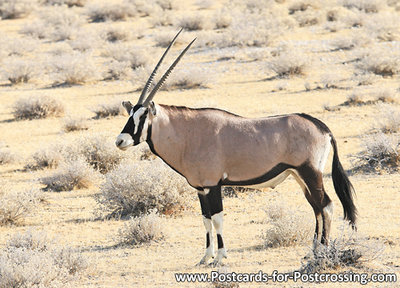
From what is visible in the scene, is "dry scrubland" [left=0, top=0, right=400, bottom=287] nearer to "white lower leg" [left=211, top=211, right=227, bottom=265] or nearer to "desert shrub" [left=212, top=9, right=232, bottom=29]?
"desert shrub" [left=212, top=9, right=232, bottom=29]

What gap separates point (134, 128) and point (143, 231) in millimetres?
1976

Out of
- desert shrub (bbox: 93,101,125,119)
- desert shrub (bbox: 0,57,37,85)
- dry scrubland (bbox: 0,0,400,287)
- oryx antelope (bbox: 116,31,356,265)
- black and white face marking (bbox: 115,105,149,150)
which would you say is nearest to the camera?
black and white face marking (bbox: 115,105,149,150)

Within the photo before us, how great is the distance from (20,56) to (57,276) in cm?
2122

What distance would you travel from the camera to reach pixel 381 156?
1186 centimetres

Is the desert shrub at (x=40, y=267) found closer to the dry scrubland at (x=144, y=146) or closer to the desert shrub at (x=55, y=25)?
the dry scrubland at (x=144, y=146)

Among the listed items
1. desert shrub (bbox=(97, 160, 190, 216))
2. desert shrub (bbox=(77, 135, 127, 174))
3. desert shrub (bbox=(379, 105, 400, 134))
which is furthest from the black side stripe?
desert shrub (bbox=(379, 105, 400, 134))

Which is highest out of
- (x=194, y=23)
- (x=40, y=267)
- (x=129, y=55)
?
(x=40, y=267)

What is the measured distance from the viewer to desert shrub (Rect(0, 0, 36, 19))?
3634 cm

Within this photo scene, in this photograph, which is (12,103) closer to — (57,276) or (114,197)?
(114,197)

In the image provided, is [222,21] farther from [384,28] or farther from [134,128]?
[134,128]

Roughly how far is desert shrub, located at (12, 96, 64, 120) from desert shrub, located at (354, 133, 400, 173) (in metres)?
8.50

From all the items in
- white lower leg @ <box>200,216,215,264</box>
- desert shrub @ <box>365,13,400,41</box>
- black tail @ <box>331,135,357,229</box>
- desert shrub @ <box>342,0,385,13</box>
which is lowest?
desert shrub @ <box>342,0,385,13</box>

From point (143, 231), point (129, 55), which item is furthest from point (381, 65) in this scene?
point (143, 231)

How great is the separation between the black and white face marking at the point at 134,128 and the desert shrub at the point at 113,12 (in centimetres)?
2812
